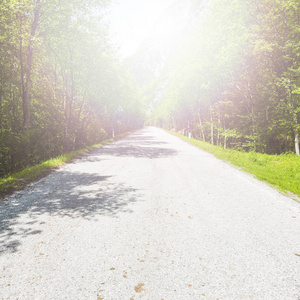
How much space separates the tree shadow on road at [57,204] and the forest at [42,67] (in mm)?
5481

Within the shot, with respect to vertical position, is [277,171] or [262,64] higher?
[262,64]

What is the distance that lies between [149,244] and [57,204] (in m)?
2.73

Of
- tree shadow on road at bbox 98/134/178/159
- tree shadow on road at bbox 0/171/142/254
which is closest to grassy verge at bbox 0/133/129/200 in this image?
tree shadow on road at bbox 0/171/142/254

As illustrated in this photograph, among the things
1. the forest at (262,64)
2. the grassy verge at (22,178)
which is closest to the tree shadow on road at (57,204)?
the grassy verge at (22,178)

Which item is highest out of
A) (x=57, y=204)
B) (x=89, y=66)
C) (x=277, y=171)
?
(x=89, y=66)

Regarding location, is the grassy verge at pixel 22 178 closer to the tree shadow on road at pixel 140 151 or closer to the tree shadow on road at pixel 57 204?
the tree shadow on road at pixel 57 204

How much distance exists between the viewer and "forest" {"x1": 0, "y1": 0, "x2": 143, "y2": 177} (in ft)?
31.5

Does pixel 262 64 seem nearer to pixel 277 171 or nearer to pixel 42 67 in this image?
pixel 277 171

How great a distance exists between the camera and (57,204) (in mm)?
4691

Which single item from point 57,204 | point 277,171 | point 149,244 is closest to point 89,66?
point 57,204

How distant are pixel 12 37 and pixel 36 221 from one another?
9824mm

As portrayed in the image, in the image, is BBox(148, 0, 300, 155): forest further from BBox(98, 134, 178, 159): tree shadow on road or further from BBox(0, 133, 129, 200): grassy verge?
BBox(0, 133, 129, 200): grassy verge

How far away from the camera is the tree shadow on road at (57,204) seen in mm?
3527

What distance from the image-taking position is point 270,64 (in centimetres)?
1285
